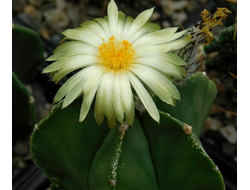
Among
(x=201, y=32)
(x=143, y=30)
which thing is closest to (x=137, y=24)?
(x=143, y=30)

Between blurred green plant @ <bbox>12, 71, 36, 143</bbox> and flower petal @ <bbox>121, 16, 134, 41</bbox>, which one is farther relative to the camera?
blurred green plant @ <bbox>12, 71, 36, 143</bbox>

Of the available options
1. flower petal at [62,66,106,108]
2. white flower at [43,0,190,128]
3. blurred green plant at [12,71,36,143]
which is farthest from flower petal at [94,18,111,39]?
blurred green plant at [12,71,36,143]

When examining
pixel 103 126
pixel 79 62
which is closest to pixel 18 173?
pixel 103 126

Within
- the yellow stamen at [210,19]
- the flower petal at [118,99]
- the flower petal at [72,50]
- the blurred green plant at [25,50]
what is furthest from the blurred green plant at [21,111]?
the yellow stamen at [210,19]

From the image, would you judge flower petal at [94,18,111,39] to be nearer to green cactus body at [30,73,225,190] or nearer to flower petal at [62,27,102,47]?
flower petal at [62,27,102,47]

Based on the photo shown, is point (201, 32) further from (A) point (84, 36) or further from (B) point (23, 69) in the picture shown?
(B) point (23, 69)

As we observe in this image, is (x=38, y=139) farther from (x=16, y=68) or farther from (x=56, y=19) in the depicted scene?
(x=56, y=19)

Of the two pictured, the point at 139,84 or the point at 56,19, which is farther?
the point at 56,19
